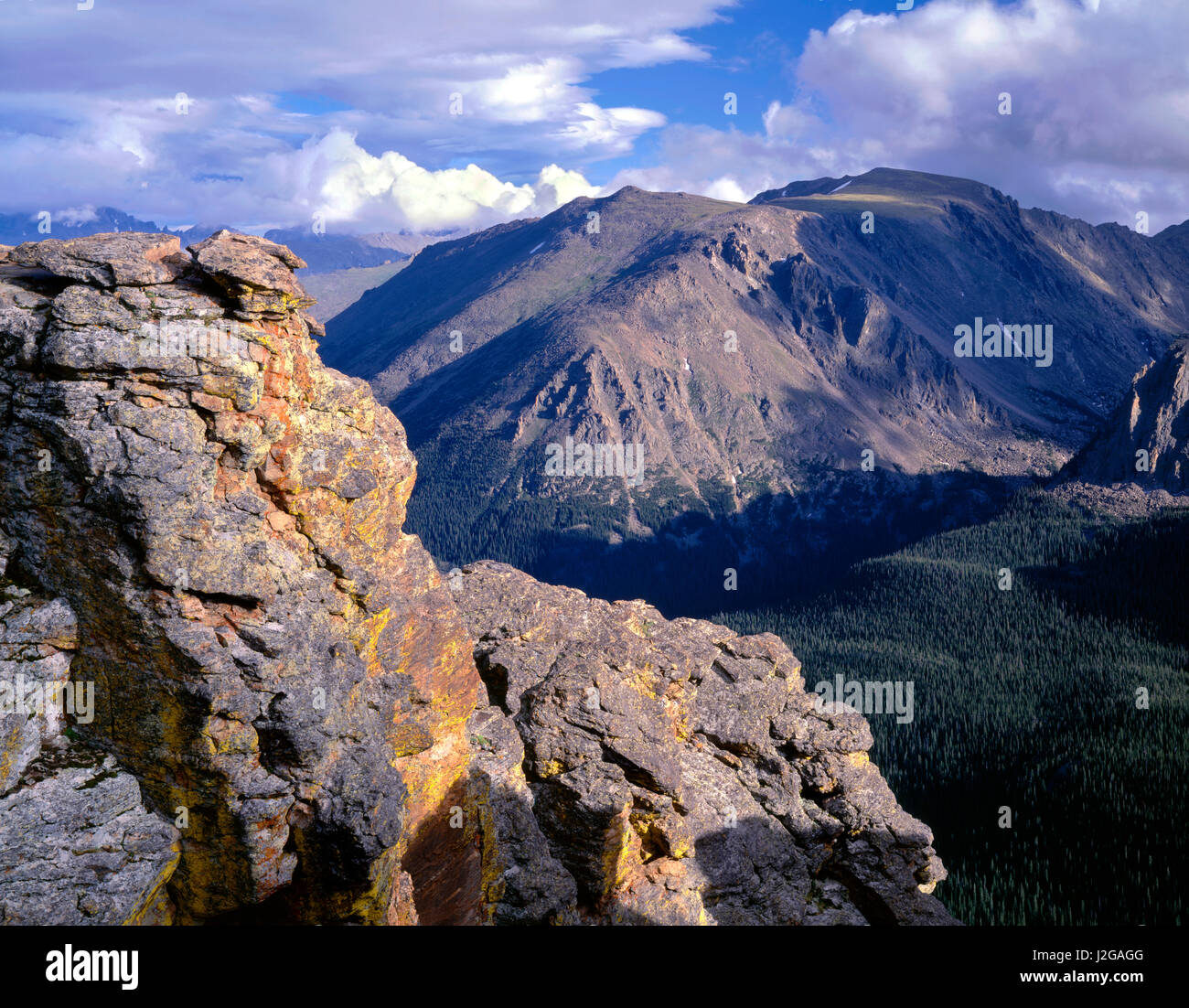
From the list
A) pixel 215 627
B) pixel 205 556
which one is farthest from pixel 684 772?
pixel 205 556

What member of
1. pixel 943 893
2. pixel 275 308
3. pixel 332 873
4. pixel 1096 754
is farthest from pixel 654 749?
pixel 1096 754

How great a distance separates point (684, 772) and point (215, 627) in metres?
26.2

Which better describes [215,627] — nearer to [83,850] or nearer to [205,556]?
[205,556]

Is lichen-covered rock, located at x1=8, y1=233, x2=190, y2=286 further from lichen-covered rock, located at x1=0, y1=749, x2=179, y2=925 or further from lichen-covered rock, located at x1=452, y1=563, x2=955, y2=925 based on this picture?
lichen-covered rock, located at x1=452, y1=563, x2=955, y2=925

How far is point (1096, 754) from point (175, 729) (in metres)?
161

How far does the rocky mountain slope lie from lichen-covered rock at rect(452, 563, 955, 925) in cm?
302

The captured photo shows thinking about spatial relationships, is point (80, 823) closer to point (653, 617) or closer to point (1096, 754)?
point (653, 617)

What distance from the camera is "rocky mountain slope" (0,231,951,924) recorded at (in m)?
20.7

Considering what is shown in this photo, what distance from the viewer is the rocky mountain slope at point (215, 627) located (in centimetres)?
2072

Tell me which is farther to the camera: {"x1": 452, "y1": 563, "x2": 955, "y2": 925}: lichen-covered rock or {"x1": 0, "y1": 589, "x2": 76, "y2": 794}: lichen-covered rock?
{"x1": 452, "y1": 563, "x2": 955, "y2": 925}: lichen-covered rock

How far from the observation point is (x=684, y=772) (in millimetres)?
41688

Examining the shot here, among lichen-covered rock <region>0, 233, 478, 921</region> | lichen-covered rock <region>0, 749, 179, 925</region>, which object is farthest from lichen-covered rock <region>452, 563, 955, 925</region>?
lichen-covered rock <region>0, 749, 179, 925</region>
